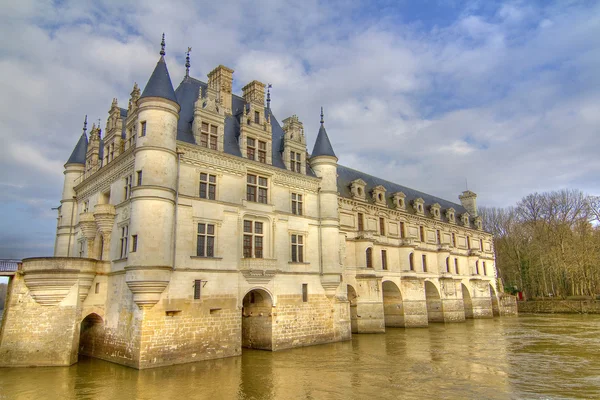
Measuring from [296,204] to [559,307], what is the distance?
46.1m

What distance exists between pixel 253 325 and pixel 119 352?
298 inches

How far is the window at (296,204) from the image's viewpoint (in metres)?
26.4

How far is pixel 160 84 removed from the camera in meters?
21.1

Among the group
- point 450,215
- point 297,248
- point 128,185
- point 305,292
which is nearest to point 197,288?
point 128,185

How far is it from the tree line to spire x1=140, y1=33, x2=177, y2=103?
168ft

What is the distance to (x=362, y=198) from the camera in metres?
35.0

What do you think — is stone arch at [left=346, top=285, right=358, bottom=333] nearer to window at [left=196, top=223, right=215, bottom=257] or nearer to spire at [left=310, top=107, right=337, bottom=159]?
spire at [left=310, top=107, right=337, bottom=159]

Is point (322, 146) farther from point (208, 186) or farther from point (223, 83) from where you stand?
point (208, 186)

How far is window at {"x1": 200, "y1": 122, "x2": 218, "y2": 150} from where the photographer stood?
2257 cm

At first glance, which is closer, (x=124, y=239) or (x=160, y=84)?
(x=160, y=84)

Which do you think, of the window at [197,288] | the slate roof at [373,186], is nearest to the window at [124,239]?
the window at [197,288]

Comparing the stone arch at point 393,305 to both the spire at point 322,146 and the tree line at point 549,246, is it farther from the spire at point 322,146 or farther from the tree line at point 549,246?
the tree line at point 549,246

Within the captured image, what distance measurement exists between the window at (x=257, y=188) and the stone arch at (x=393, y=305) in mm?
16571

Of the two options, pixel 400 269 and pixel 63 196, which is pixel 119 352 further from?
pixel 400 269
